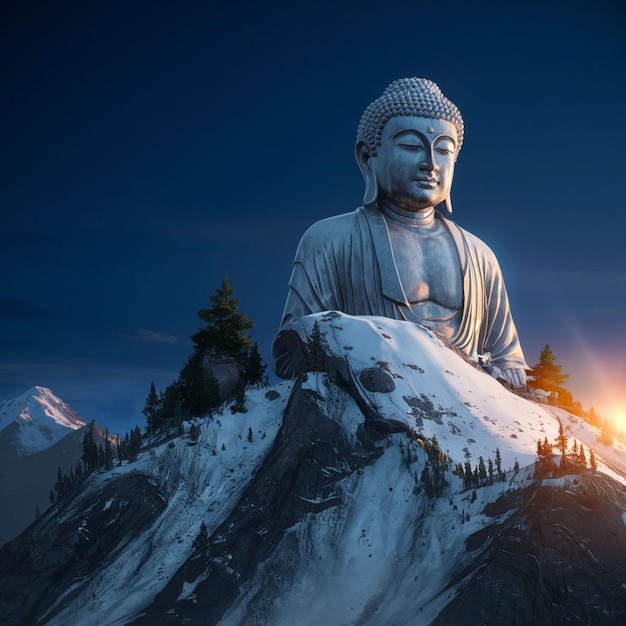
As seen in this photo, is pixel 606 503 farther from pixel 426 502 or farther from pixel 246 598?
pixel 246 598

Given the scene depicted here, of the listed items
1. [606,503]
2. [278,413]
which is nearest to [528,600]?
[606,503]

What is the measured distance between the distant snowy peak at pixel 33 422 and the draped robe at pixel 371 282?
1725 cm

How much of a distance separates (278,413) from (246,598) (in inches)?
166

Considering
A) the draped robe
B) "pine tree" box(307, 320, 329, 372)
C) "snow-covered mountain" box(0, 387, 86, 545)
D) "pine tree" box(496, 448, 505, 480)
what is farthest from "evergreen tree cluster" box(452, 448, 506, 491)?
"snow-covered mountain" box(0, 387, 86, 545)

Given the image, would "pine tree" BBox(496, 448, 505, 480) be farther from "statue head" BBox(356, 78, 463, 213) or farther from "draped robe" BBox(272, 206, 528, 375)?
"statue head" BBox(356, 78, 463, 213)

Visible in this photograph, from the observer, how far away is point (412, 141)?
808 inches

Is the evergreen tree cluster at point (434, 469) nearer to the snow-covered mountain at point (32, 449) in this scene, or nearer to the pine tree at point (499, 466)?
the pine tree at point (499, 466)

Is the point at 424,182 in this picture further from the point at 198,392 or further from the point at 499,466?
the point at 499,466

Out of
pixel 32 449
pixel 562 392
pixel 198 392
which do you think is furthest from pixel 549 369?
pixel 32 449

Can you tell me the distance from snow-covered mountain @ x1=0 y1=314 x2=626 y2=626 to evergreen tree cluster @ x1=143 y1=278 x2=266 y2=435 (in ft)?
8.25

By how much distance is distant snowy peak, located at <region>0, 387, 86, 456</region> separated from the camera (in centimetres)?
3484

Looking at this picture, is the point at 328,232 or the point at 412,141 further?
the point at 328,232

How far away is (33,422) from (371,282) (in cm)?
1916

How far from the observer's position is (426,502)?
15.2 meters
